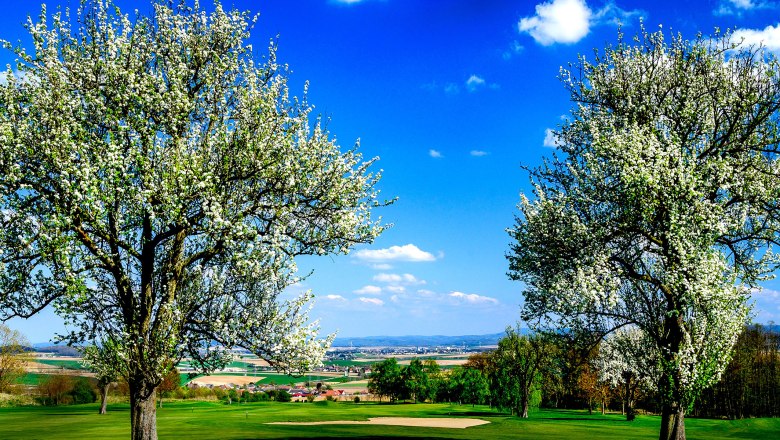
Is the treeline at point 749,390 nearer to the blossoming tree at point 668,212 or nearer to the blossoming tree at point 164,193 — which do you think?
the blossoming tree at point 668,212

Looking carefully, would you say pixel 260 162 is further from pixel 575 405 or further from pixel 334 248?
pixel 575 405

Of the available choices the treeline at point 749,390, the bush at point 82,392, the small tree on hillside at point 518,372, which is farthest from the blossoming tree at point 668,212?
the bush at point 82,392

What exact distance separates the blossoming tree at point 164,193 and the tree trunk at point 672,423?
53.2 feet

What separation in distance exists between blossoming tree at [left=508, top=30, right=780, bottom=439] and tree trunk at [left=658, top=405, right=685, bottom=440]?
57 mm

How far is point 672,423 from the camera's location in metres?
26.4

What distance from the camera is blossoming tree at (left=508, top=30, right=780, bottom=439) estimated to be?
2489 centimetres

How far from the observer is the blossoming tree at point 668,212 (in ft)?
81.7

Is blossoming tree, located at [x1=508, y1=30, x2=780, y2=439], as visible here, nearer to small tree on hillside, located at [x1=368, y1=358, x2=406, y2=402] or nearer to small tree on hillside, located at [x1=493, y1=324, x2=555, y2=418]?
small tree on hillside, located at [x1=493, y1=324, x2=555, y2=418]

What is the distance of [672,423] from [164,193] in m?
24.4

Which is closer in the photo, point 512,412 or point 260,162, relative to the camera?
point 260,162

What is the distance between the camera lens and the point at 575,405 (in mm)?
111000

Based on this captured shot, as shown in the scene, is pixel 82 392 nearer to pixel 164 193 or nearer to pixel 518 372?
pixel 518 372

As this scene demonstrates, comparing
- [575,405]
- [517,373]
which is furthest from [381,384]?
[517,373]

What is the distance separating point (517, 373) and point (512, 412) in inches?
414
